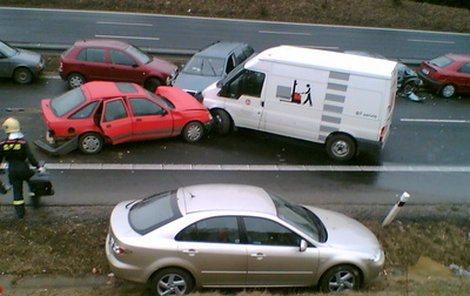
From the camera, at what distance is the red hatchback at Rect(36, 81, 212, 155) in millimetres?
11875

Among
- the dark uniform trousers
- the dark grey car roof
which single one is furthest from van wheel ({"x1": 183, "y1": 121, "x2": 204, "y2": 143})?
the dark uniform trousers

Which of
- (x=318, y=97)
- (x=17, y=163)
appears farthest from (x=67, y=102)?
(x=318, y=97)

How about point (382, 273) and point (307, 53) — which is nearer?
point (382, 273)

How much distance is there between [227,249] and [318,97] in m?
6.44

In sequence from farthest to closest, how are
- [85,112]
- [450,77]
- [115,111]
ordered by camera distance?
[450,77], [115,111], [85,112]

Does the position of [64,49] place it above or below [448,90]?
above

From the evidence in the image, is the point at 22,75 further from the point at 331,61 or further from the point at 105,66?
the point at 331,61

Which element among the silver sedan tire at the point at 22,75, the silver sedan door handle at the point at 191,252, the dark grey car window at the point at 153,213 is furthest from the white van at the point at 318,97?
the silver sedan tire at the point at 22,75

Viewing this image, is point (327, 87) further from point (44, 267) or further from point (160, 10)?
point (160, 10)

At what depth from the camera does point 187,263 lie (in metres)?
7.04

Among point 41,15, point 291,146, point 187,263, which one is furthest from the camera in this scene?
point 41,15

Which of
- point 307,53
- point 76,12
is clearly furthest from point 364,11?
point 307,53

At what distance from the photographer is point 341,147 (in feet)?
42.0

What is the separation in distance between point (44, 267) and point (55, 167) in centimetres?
383
